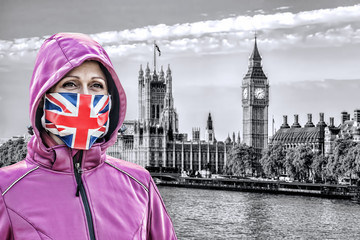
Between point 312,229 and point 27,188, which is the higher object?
point 27,188

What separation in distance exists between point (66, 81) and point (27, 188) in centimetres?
38

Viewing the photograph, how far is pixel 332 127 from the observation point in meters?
83.2

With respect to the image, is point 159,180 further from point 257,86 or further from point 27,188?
point 27,188

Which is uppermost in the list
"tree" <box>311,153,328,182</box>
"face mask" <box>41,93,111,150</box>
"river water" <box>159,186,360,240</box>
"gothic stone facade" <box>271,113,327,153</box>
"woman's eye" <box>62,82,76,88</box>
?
"gothic stone facade" <box>271,113,327,153</box>

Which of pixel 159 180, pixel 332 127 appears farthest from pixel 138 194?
pixel 332 127

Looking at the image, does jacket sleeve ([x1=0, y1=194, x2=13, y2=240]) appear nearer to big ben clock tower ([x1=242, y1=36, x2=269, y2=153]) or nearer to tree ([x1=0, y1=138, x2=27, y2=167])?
tree ([x1=0, y1=138, x2=27, y2=167])

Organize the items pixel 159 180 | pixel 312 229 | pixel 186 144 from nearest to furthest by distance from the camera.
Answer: pixel 312 229 → pixel 159 180 → pixel 186 144

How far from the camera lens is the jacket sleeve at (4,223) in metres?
2.21

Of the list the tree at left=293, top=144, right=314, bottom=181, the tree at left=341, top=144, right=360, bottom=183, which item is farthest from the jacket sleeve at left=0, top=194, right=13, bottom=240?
the tree at left=293, top=144, right=314, bottom=181

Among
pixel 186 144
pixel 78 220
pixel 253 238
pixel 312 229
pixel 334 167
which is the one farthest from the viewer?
pixel 186 144

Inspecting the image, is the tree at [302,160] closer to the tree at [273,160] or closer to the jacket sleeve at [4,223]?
the tree at [273,160]

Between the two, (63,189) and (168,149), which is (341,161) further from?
(63,189)

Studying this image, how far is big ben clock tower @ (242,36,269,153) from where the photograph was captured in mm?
98562

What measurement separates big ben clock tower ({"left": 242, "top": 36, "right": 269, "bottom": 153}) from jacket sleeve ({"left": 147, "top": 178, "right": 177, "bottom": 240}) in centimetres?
9514
